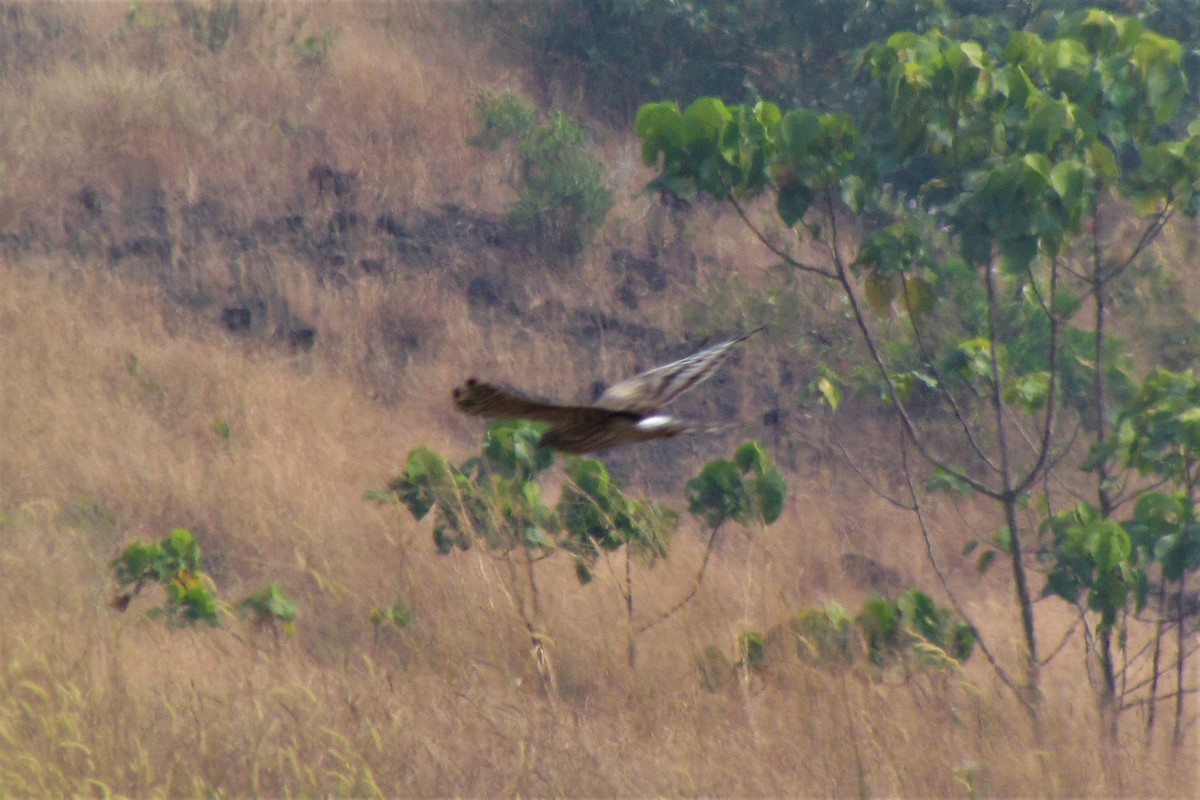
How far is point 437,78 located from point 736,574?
6.10 meters

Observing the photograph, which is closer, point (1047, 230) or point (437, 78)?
point (1047, 230)

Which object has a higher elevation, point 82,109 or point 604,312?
point 82,109

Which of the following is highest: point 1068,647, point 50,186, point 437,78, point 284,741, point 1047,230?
point 437,78

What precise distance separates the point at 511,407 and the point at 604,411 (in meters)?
0.20

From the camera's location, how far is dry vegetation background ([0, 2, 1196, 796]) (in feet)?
9.32

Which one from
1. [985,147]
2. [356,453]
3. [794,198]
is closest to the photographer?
[985,147]

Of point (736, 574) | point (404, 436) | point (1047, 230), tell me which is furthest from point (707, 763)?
point (404, 436)

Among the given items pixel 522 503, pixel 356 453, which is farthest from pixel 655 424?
pixel 356 453

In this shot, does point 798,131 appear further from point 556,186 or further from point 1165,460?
point 556,186

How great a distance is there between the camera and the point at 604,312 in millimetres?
8875

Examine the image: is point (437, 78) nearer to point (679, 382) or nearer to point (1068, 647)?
point (1068, 647)

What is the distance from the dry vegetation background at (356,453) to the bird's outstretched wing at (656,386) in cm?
90

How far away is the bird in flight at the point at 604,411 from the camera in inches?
67.7

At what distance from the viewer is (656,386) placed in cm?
230
